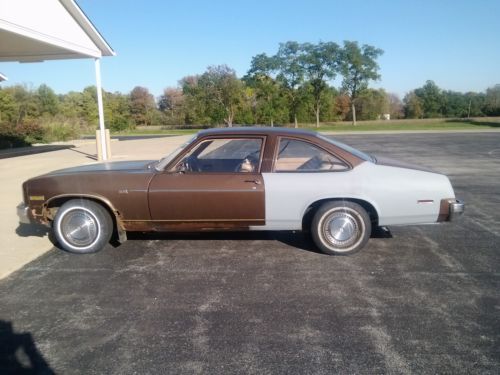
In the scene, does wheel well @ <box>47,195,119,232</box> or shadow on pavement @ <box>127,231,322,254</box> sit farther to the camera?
shadow on pavement @ <box>127,231,322,254</box>

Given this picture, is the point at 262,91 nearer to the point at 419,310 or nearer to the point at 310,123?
the point at 310,123

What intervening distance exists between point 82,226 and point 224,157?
1932 mm

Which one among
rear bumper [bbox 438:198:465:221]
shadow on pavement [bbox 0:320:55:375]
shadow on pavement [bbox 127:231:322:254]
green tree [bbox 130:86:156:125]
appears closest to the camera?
shadow on pavement [bbox 0:320:55:375]

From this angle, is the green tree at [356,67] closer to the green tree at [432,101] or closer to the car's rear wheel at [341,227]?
the green tree at [432,101]

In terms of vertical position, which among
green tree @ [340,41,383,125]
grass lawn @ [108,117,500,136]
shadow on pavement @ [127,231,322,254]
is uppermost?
green tree @ [340,41,383,125]

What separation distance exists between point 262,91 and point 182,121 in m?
13.8

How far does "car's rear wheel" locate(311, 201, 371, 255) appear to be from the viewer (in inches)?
185

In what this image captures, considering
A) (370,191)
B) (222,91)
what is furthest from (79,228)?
(222,91)

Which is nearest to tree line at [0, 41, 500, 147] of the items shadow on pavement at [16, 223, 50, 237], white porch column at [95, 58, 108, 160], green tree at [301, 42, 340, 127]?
green tree at [301, 42, 340, 127]

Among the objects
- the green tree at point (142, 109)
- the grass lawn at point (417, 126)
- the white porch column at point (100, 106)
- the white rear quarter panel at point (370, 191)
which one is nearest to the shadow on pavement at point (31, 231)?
the white rear quarter panel at point (370, 191)

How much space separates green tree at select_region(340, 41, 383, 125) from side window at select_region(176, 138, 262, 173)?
5773 cm

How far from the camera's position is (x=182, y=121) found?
63.0m

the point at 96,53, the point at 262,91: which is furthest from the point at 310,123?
the point at 96,53

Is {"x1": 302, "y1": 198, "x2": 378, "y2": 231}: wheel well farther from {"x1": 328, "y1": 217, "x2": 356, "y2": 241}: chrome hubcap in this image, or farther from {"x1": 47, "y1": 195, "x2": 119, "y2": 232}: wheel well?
{"x1": 47, "y1": 195, "x2": 119, "y2": 232}: wheel well
